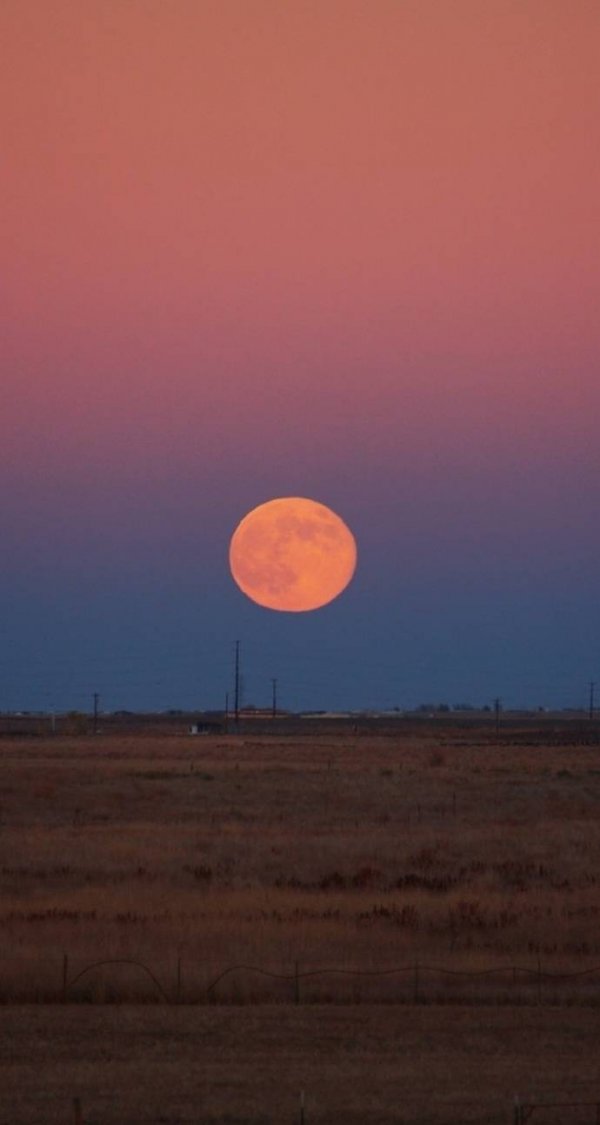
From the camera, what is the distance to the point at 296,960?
A: 2281 cm

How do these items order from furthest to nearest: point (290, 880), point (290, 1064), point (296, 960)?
point (290, 880), point (296, 960), point (290, 1064)

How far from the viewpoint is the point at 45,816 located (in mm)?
47938

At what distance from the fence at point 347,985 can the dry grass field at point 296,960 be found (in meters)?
0.04

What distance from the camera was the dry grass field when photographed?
15.5m

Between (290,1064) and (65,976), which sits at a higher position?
(65,976)

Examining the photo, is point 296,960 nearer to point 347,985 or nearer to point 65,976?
point 347,985

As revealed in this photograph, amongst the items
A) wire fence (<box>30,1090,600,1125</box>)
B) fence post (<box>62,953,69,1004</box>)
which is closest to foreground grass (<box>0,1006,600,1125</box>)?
wire fence (<box>30,1090,600,1125</box>)

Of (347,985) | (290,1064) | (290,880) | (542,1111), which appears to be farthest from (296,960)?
(290,880)

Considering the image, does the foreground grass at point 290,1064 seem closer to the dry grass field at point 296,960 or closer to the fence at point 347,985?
the dry grass field at point 296,960

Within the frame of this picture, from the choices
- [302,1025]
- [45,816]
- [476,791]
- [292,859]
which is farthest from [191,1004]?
[476,791]

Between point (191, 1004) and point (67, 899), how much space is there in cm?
894

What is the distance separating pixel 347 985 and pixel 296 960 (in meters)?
1.75

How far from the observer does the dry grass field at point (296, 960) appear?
15.5 meters

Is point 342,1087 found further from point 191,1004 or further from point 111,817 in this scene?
point 111,817
